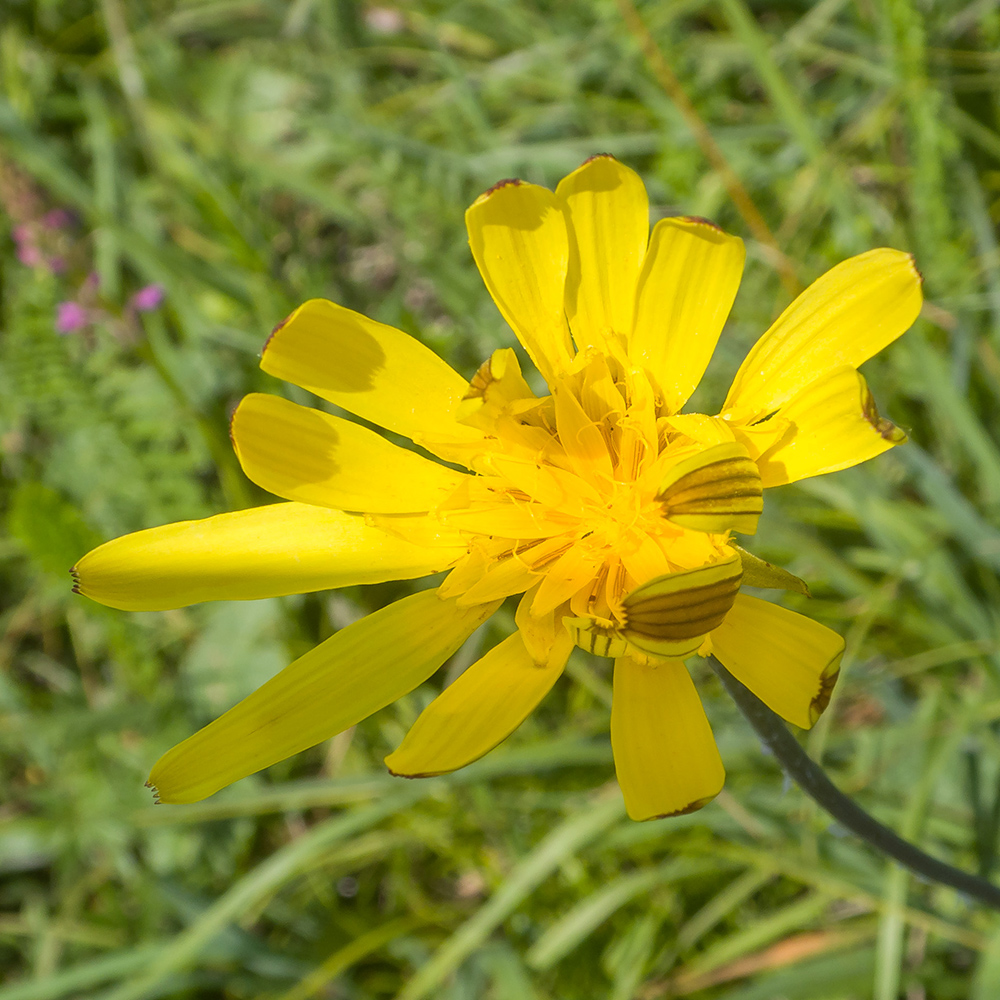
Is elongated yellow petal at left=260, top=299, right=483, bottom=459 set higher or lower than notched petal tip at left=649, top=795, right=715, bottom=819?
higher

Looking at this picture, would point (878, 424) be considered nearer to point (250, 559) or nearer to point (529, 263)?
point (529, 263)

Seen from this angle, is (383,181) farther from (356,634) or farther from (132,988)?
(132,988)

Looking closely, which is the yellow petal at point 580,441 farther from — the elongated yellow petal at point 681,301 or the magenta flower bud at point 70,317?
the magenta flower bud at point 70,317

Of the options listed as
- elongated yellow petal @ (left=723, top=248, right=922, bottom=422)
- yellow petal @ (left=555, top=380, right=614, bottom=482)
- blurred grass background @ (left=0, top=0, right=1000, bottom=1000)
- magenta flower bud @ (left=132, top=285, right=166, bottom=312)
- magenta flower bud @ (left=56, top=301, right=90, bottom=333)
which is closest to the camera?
elongated yellow petal @ (left=723, top=248, right=922, bottom=422)

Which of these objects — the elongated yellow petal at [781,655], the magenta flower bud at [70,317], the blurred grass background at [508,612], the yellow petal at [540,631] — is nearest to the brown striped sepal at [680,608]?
the elongated yellow petal at [781,655]

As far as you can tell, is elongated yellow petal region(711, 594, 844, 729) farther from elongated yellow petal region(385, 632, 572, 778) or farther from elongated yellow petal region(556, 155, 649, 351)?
elongated yellow petal region(556, 155, 649, 351)

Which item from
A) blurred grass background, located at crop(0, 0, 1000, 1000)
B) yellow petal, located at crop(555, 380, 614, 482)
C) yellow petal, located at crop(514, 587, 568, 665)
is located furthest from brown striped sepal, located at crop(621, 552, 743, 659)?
blurred grass background, located at crop(0, 0, 1000, 1000)

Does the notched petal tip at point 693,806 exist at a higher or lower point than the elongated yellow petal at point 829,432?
lower
